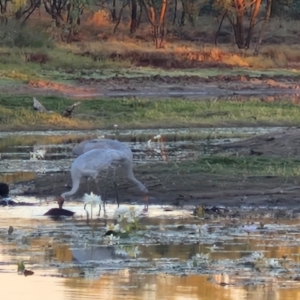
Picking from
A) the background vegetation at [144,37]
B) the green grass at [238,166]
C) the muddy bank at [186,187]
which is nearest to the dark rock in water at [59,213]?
the muddy bank at [186,187]

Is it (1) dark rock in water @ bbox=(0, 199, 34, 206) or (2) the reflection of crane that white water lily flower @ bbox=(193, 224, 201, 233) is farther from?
(1) dark rock in water @ bbox=(0, 199, 34, 206)

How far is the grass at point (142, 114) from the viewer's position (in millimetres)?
23219

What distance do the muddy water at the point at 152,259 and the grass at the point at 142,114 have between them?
11865 millimetres

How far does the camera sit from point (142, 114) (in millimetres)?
24406

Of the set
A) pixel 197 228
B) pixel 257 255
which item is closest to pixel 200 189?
pixel 197 228

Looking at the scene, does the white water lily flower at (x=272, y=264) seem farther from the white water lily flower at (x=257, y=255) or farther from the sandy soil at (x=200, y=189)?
the sandy soil at (x=200, y=189)

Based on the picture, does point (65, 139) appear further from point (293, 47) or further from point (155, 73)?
point (293, 47)

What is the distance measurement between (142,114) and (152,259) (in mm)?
15622

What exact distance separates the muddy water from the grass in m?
11.9

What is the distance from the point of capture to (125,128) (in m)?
23.0

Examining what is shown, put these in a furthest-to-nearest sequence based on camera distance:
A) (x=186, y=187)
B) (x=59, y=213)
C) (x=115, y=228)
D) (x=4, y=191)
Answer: (x=186, y=187), (x=4, y=191), (x=59, y=213), (x=115, y=228)

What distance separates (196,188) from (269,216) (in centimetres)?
202

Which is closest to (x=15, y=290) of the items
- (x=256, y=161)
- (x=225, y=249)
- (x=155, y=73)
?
(x=225, y=249)

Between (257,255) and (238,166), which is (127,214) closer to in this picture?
(257,255)
